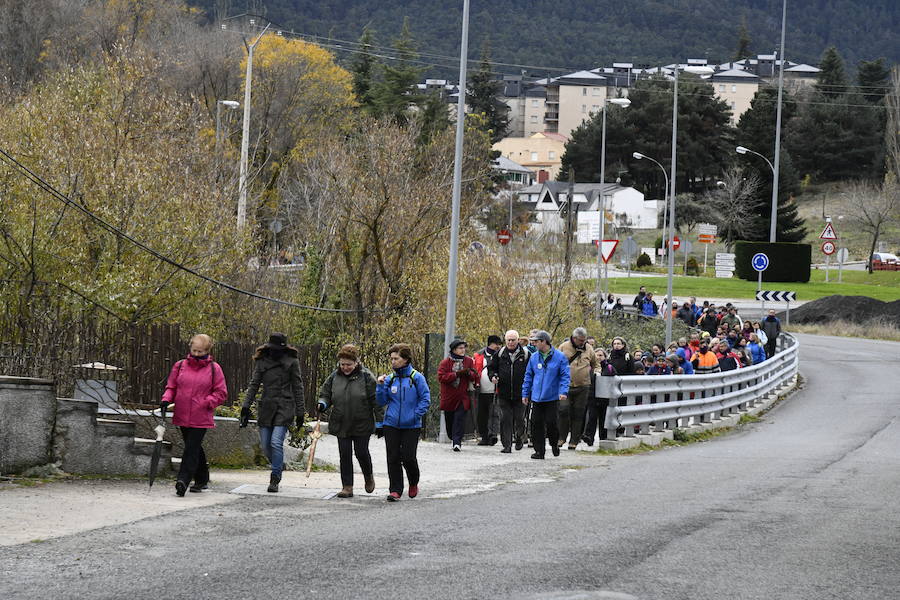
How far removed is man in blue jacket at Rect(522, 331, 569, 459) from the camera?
17.3 metres

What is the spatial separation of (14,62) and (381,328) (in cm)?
3248

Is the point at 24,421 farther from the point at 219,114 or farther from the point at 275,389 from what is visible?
the point at 219,114

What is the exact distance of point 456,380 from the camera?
18875mm

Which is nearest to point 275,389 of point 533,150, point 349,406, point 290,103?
point 349,406

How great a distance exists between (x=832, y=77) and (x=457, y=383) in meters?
129

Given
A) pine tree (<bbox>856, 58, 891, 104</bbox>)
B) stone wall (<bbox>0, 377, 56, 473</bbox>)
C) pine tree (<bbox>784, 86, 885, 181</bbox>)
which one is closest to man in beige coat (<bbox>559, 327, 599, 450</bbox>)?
stone wall (<bbox>0, 377, 56, 473</bbox>)

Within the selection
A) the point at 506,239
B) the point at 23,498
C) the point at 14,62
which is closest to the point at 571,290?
the point at 506,239

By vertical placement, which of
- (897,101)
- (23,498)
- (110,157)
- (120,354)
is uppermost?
(897,101)

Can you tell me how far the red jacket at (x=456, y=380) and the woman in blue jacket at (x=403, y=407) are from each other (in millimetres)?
5505

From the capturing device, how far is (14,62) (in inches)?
2191

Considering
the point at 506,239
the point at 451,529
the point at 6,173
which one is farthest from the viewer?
the point at 506,239

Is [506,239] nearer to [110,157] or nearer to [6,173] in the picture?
[110,157]

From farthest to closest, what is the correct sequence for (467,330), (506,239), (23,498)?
(506,239) < (467,330) < (23,498)

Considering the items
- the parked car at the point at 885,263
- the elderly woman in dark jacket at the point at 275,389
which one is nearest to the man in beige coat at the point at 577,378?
the elderly woman in dark jacket at the point at 275,389
